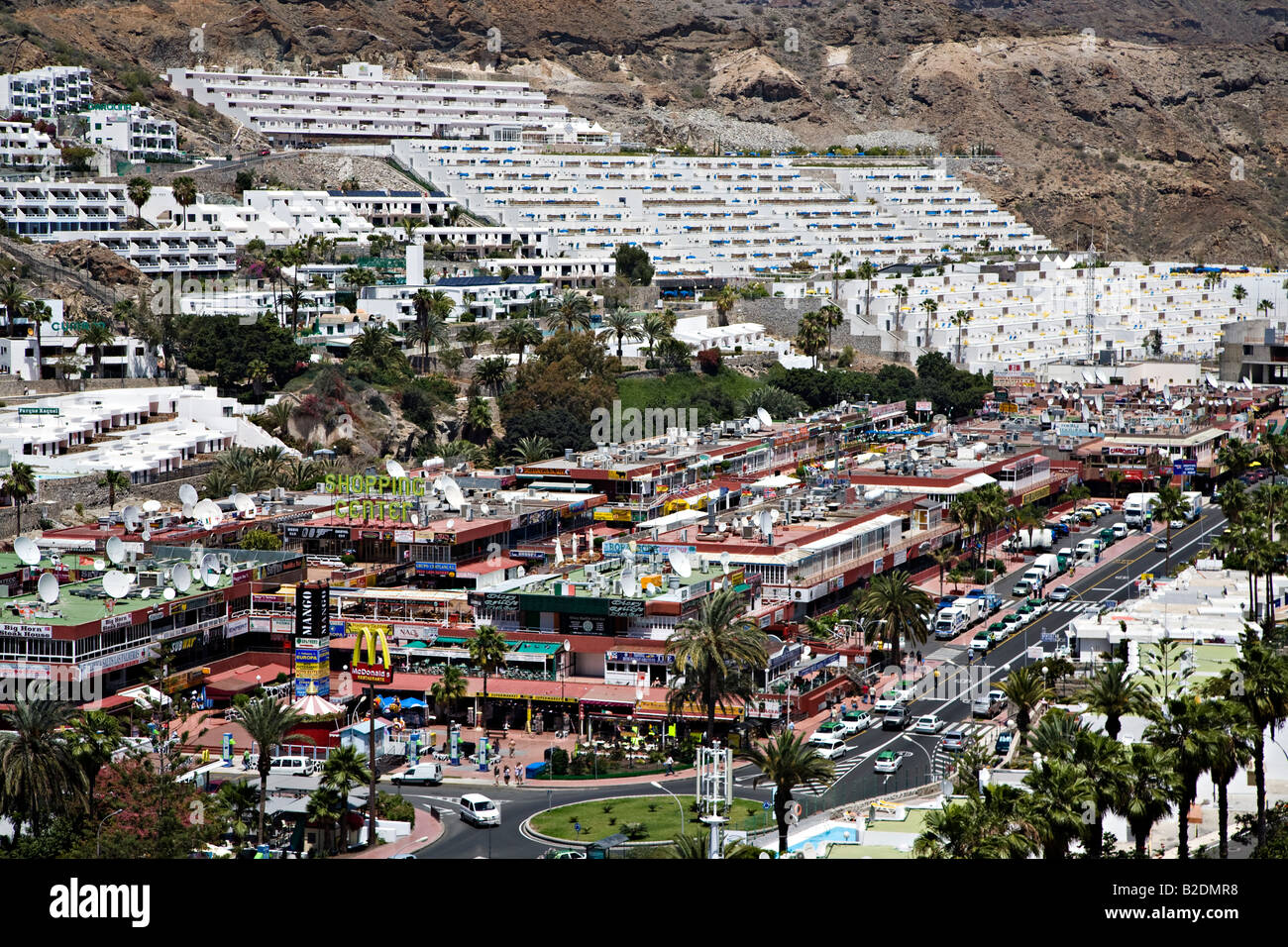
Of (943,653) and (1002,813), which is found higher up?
(1002,813)

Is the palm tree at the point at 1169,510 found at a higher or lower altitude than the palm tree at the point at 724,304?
lower

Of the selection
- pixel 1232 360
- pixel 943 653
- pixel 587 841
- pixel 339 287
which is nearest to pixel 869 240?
pixel 1232 360

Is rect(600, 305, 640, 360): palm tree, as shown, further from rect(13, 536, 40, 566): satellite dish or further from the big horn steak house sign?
rect(13, 536, 40, 566): satellite dish

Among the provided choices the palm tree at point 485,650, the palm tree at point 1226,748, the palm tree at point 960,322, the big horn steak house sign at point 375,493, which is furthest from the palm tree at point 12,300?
the palm tree at point 1226,748

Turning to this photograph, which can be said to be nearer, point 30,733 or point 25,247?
point 30,733

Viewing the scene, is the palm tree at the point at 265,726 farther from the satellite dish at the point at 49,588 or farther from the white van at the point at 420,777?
the satellite dish at the point at 49,588

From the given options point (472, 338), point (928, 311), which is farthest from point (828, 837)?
point (928, 311)

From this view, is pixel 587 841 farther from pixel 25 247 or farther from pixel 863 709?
pixel 25 247
